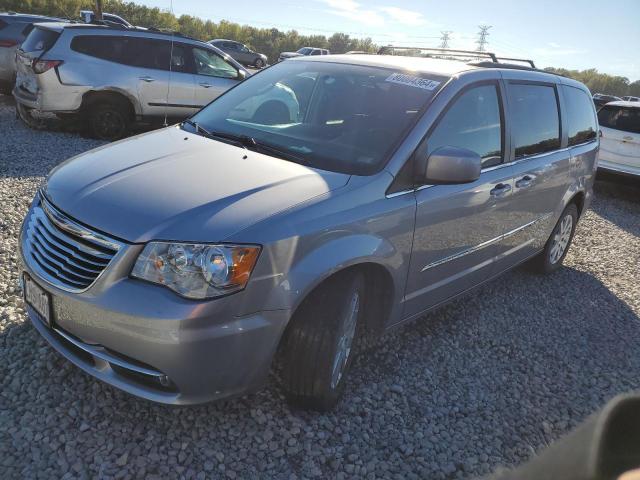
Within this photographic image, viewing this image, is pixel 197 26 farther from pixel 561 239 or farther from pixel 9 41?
pixel 561 239

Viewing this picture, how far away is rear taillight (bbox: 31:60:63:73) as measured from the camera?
7.53m

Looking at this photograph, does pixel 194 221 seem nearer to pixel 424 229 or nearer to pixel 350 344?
pixel 350 344

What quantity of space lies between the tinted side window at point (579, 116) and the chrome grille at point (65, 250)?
13.4ft

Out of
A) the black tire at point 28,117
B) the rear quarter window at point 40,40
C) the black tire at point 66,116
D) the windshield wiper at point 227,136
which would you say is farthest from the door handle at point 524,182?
the black tire at point 28,117

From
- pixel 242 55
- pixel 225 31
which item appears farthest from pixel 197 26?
pixel 242 55

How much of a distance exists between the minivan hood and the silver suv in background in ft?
17.9

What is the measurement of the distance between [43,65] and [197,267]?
270 inches

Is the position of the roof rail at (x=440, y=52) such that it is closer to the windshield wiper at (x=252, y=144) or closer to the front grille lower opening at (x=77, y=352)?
the windshield wiper at (x=252, y=144)

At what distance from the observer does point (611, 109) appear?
9508mm

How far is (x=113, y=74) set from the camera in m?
8.07

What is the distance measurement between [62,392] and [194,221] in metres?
1.18

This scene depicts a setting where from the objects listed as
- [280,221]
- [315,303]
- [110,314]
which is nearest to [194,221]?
[280,221]

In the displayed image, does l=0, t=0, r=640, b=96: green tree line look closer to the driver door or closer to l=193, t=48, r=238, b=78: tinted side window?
l=193, t=48, r=238, b=78: tinted side window

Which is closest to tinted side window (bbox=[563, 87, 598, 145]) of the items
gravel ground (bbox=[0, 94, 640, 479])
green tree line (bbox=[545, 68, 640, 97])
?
gravel ground (bbox=[0, 94, 640, 479])
